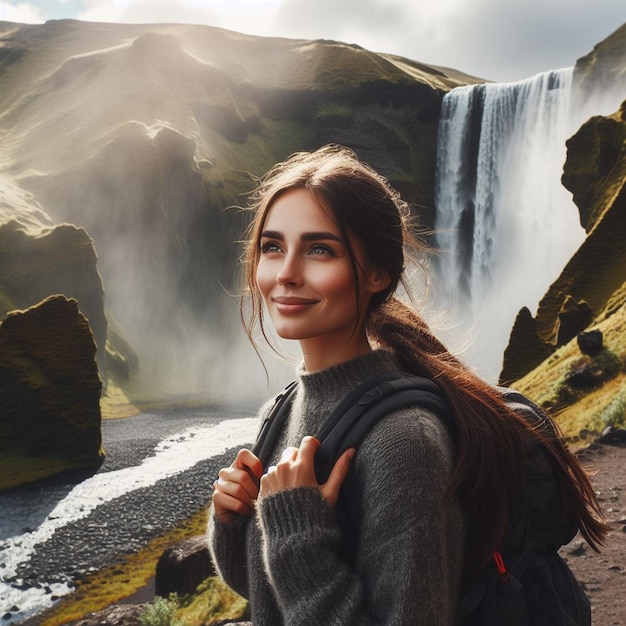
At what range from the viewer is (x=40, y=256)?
4703 cm

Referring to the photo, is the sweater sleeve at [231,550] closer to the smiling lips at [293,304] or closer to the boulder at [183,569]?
the smiling lips at [293,304]

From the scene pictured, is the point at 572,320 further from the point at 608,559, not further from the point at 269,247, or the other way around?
the point at 269,247

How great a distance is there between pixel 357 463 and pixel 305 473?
211 millimetres

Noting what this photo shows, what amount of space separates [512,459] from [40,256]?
49407mm

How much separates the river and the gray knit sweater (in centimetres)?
1694

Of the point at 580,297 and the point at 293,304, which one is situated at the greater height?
the point at 293,304

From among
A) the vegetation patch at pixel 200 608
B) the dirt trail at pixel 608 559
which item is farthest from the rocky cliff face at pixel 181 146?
the dirt trail at pixel 608 559

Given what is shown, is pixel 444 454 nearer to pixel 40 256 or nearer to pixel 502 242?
pixel 40 256

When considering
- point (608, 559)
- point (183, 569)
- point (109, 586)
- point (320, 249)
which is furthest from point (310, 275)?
point (109, 586)

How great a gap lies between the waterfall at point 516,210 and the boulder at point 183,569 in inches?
1805

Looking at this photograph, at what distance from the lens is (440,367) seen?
2928 mm

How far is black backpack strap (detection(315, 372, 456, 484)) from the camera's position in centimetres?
246

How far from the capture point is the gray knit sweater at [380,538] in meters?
2.25

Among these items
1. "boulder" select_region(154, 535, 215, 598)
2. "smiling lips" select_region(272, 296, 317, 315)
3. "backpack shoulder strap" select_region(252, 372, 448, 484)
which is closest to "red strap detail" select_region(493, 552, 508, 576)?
"backpack shoulder strap" select_region(252, 372, 448, 484)
